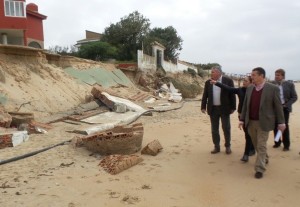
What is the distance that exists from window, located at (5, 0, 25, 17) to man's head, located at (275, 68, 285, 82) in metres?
23.8

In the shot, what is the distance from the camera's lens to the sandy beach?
4789 mm

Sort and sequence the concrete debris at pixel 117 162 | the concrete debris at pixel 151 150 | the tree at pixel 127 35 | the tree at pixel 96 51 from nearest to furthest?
1. the concrete debris at pixel 117 162
2. the concrete debris at pixel 151 150
3. the tree at pixel 96 51
4. the tree at pixel 127 35

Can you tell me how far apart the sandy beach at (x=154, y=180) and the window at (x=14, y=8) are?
21.2 meters

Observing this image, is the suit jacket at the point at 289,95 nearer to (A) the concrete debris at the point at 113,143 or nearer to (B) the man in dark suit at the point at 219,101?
(B) the man in dark suit at the point at 219,101

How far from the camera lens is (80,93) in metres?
16.7

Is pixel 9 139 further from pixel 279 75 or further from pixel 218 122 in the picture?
pixel 279 75

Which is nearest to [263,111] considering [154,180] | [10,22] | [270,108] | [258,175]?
[270,108]

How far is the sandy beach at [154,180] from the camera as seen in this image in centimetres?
479

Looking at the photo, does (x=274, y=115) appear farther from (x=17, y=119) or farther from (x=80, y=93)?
(x=80, y=93)

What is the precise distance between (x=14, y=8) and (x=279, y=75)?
79.4 ft

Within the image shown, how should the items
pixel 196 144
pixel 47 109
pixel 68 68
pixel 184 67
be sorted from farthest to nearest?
pixel 184 67 → pixel 68 68 → pixel 47 109 → pixel 196 144

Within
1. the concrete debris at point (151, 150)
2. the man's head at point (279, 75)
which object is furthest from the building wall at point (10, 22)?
the man's head at point (279, 75)

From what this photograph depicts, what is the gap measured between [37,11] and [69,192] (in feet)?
102

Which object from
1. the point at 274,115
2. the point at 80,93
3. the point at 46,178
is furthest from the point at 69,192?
the point at 80,93
